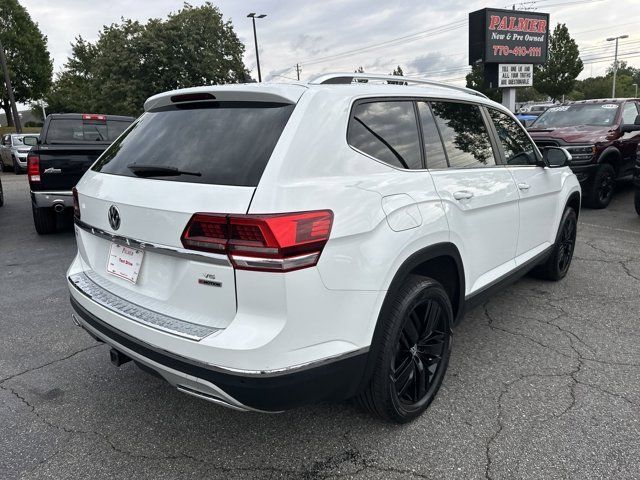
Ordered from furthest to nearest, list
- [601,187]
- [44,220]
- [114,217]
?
1. [601,187]
2. [44,220]
3. [114,217]

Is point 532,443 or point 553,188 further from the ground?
point 553,188

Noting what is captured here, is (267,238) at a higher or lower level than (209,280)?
higher

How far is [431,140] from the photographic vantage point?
281 centimetres

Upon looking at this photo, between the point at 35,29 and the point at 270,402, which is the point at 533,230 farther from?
the point at 35,29

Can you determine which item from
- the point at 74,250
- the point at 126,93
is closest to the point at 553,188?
the point at 74,250

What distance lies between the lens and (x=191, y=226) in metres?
2.00

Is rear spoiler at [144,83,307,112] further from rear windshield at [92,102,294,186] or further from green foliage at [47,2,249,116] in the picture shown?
green foliage at [47,2,249,116]

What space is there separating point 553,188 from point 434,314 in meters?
2.16

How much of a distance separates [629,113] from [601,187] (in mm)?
1996

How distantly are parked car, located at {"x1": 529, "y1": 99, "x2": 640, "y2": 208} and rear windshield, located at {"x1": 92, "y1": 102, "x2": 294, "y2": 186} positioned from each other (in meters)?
7.42

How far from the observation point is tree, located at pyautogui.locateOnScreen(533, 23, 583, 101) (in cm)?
4078

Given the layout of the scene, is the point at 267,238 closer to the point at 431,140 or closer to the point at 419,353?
the point at 419,353

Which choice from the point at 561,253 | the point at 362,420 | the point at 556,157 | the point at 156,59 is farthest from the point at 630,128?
the point at 156,59

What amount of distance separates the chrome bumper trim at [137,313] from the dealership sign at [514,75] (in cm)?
1363
